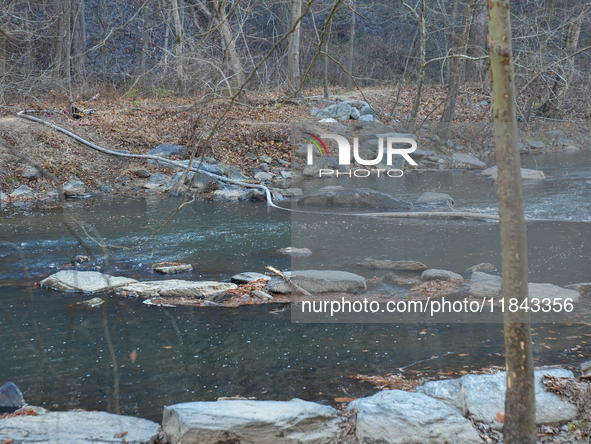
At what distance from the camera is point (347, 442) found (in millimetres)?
3152

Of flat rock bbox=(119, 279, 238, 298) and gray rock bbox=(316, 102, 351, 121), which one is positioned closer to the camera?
flat rock bbox=(119, 279, 238, 298)

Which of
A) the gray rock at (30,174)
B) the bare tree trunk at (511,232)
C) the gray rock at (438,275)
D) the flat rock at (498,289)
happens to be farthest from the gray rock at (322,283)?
the gray rock at (30,174)

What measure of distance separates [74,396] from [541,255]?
6481 millimetres

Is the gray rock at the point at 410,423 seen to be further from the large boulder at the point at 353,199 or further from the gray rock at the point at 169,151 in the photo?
the gray rock at the point at 169,151

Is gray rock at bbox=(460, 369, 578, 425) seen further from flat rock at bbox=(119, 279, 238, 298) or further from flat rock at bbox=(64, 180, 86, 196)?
flat rock at bbox=(64, 180, 86, 196)

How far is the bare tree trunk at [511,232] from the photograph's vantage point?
2.16 meters

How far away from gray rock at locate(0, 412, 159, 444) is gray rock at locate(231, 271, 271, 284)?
335 centimetres

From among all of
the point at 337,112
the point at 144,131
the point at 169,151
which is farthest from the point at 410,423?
the point at 337,112

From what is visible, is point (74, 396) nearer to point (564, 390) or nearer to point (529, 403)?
point (529, 403)

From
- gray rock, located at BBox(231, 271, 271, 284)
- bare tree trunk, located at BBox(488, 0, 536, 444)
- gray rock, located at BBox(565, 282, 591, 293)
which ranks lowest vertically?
gray rock, located at BBox(231, 271, 271, 284)

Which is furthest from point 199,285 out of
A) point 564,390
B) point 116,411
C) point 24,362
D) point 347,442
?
point 564,390

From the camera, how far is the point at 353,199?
40.7 ft

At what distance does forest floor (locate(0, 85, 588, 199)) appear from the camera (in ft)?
47.1

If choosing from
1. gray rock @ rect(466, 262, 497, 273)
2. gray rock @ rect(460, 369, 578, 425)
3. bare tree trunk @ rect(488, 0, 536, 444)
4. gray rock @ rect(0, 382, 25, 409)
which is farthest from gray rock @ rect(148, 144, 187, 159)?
bare tree trunk @ rect(488, 0, 536, 444)
